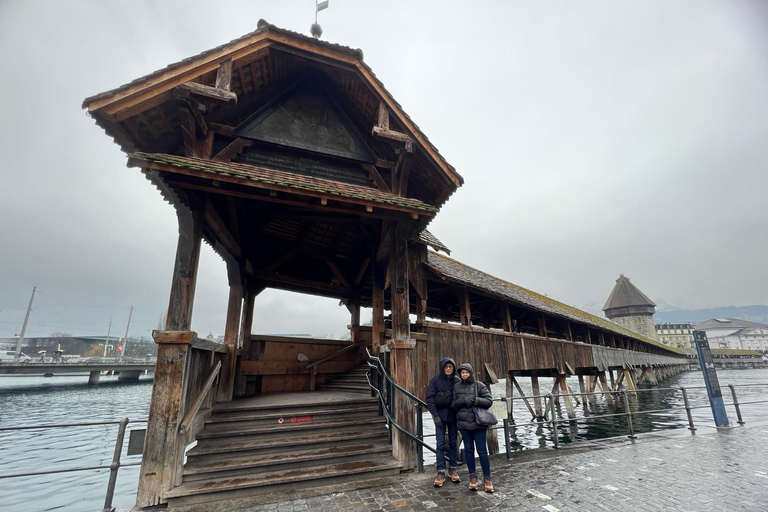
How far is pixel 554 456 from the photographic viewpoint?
660cm

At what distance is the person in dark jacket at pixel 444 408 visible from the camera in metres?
5.21

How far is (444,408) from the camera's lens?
529 centimetres

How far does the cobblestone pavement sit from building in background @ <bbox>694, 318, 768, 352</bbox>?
6452 inches

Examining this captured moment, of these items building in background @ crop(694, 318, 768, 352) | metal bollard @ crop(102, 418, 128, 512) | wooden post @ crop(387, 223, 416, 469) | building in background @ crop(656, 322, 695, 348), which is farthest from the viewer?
building in background @ crop(694, 318, 768, 352)

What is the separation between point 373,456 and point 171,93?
22.3 feet

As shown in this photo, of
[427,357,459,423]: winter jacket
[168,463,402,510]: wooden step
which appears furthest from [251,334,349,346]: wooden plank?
[427,357,459,423]: winter jacket

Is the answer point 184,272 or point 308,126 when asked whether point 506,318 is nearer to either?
point 308,126

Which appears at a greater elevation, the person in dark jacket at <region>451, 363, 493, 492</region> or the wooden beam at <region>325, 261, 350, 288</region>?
the wooden beam at <region>325, 261, 350, 288</region>

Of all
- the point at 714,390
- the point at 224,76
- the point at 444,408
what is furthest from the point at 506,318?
the point at 224,76

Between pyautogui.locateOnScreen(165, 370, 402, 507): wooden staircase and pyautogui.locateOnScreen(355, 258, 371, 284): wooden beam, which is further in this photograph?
pyautogui.locateOnScreen(355, 258, 371, 284): wooden beam

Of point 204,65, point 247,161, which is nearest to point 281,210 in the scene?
point 247,161

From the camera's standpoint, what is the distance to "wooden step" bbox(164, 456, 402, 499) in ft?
14.7

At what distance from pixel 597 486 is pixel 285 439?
15.9 ft

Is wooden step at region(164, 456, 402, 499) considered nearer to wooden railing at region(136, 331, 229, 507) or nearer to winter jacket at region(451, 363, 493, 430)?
wooden railing at region(136, 331, 229, 507)
